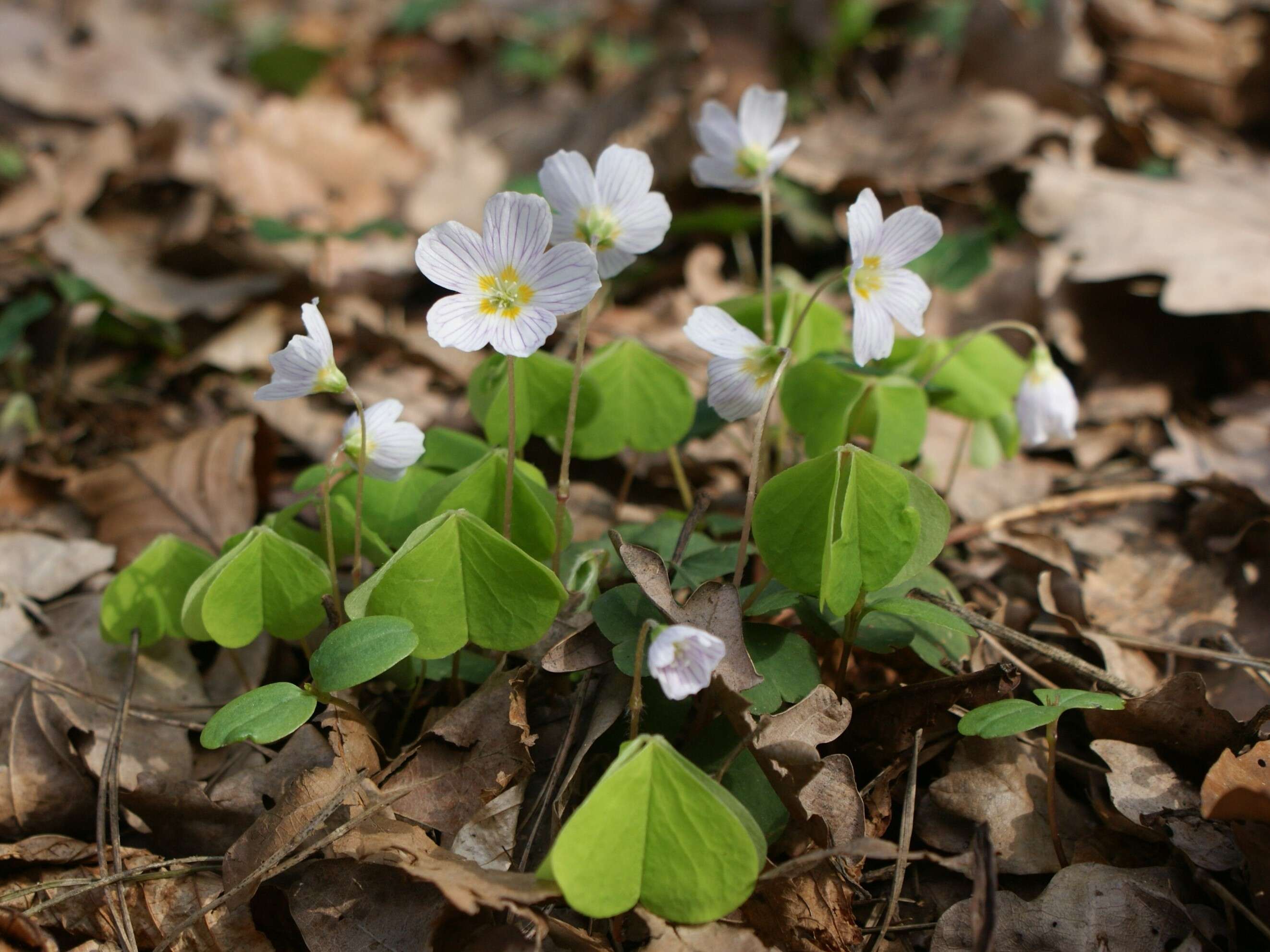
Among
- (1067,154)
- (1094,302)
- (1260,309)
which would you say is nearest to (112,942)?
(1094,302)

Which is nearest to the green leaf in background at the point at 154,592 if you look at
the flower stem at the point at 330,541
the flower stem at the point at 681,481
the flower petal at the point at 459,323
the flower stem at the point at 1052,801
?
the flower stem at the point at 330,541

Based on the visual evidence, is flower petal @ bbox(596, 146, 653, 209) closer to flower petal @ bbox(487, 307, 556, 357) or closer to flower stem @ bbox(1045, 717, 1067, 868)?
flower petal @ bbox(487, 307, 556, 357)

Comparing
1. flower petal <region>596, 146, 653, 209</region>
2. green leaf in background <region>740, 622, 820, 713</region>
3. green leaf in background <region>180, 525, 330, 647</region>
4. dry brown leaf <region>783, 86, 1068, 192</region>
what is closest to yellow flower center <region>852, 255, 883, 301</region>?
flower petal <region>596, 146, 653, 209</region>

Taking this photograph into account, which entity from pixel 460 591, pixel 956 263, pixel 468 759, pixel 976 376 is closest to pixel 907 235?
pixel 976 376

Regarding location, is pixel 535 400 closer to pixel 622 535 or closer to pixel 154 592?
pixel 622 535

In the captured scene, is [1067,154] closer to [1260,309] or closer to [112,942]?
[1260,309]
